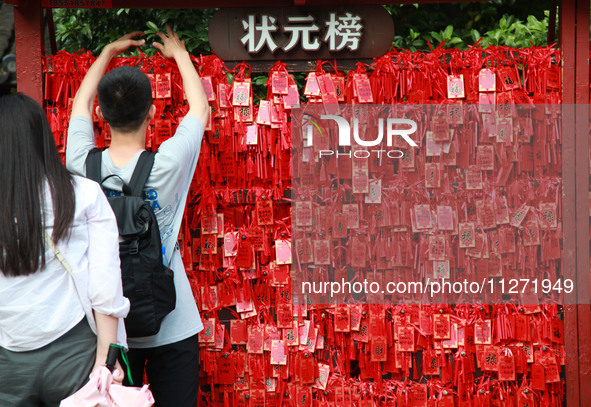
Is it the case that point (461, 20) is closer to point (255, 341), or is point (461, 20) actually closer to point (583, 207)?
point (583, 207)

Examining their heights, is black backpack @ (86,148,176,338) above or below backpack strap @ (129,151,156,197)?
below

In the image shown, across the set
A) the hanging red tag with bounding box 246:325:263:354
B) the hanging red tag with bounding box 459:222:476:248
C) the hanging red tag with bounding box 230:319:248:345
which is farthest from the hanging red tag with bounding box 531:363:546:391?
the hanging red tag with bounding box 230:319:248:345

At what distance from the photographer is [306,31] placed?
3.59 m

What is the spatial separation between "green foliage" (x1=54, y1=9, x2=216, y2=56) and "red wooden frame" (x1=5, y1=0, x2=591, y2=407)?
248 cm

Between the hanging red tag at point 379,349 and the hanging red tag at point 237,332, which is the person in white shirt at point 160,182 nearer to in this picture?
the hanging red tag at point 237,332

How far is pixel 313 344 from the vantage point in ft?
11.9

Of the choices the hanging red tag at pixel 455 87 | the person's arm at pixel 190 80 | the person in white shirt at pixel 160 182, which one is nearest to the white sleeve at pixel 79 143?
the person in white shirt at pixel 160 182

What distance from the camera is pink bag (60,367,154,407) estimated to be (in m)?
2.07

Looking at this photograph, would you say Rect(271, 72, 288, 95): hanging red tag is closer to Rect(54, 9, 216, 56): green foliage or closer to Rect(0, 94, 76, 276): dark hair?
Rect(0, 94, 76, 276): dark hair

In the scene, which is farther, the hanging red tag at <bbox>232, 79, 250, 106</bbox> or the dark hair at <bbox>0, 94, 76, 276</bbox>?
the hanging red tag at <bbox>232, 79, 250, 106</bbox>

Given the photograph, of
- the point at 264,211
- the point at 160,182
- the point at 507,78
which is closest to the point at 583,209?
the point at 507,78

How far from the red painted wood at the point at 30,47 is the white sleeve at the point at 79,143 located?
2.40 feet

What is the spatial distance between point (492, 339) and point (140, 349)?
6.81 ft

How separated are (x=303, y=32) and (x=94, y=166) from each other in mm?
1533
